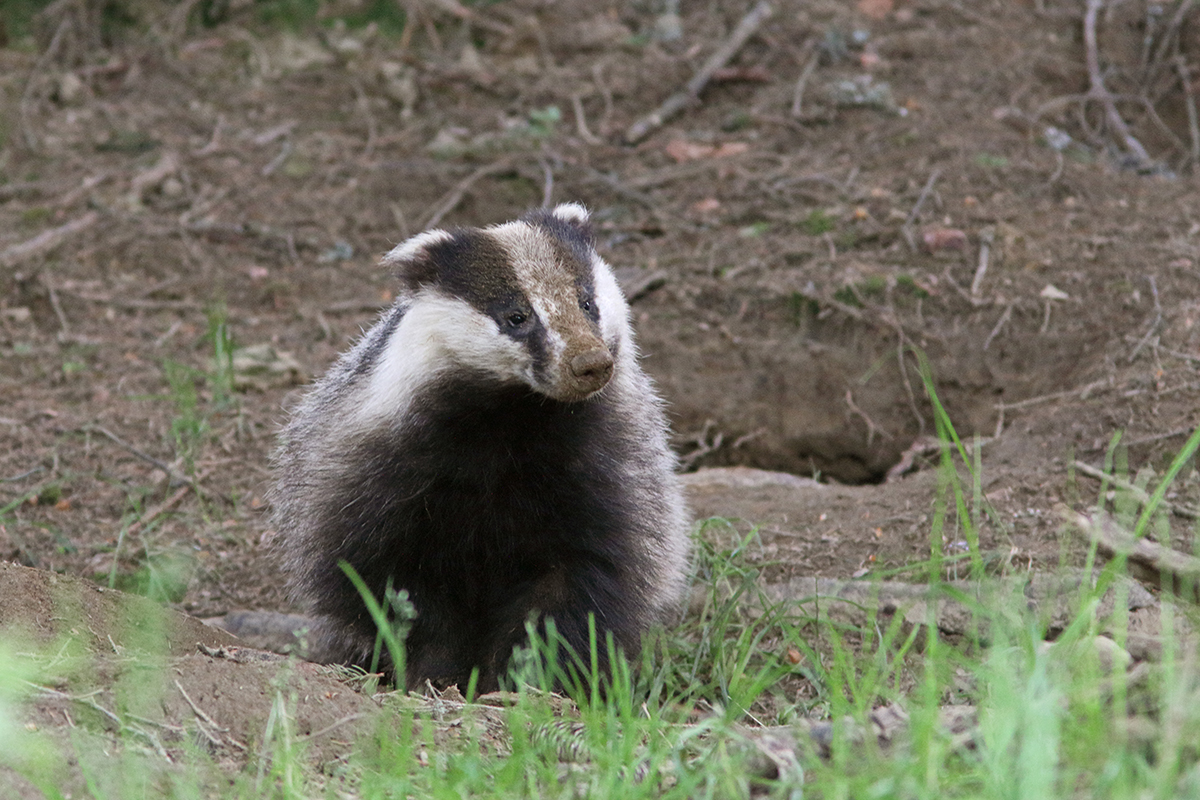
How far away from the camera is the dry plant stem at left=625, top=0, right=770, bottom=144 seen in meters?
7.49

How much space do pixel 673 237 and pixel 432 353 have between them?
3351 mm

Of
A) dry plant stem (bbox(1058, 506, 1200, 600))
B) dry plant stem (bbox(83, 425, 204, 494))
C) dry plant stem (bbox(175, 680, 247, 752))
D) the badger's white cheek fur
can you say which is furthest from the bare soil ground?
dry plant stem (bbox(175, 680, 247, 752))

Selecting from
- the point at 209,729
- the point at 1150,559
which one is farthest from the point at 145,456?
the point at 1150,559

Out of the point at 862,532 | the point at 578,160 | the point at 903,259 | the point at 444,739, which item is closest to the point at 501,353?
the point at 444,739

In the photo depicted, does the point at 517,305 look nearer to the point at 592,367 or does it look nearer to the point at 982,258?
the point at 592,367

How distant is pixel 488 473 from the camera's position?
3.41 m

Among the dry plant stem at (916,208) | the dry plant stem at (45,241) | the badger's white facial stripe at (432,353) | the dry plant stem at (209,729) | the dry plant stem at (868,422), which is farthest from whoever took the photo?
the dry plant stem at (45,241)

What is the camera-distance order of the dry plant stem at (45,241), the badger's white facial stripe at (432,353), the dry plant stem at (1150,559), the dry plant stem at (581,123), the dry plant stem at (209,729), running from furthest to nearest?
1. the dry plant stem at (581,123)
2. the dry plant stem at (45,241)
3. the badger's white facial stripe at (432,353)
4. the dry plant stem at (1150,559)
5. the dry plant stem at (209,729)

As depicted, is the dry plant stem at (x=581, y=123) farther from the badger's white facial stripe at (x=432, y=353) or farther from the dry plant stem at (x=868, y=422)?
the badger's white facial stripe at (x=432, y=353)

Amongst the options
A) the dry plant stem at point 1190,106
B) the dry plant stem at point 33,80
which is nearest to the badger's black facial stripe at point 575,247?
the dry plant stem at point 1190,106

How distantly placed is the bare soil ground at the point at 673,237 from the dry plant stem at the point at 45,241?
22mm

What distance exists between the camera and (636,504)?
3.57m

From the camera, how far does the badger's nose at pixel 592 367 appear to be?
3082 millimetres

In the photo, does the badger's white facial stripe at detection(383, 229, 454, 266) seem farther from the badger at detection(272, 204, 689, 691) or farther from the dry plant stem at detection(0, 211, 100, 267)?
the dry plant stem at detection(0, 211, 100, 267)
